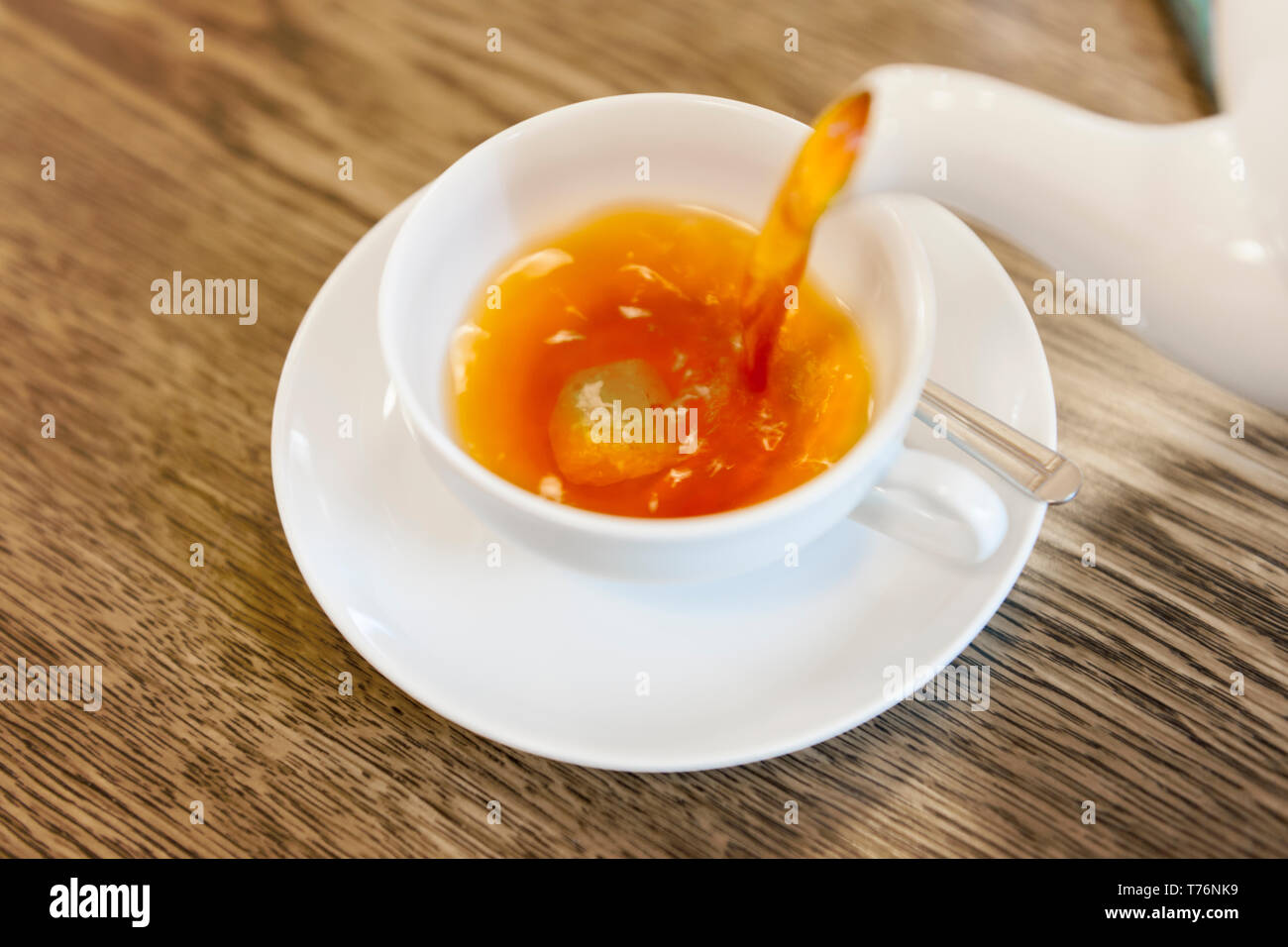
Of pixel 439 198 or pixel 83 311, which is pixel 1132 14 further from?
pixel 83 311

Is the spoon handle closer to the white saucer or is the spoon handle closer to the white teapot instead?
the white saucer

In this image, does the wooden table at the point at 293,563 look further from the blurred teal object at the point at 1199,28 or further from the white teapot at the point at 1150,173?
the white teapot at the point at 1150,173

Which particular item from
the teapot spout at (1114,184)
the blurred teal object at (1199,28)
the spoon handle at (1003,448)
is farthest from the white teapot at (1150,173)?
the blurred teal object at (1199,28)

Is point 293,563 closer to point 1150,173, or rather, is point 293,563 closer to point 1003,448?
point 1003,448

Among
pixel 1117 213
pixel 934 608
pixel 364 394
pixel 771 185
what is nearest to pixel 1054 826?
pixel 934 608

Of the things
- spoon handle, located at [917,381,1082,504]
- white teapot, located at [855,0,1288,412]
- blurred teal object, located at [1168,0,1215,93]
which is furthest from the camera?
blurred teal object, located at [1168,0,1215,93]

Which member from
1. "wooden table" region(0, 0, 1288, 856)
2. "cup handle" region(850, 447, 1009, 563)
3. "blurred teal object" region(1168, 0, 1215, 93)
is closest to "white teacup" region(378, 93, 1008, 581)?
"cup handle" region(850, 447, 1009, 563)

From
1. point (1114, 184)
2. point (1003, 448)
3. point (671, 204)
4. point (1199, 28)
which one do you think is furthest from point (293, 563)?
point (1199, 28)
